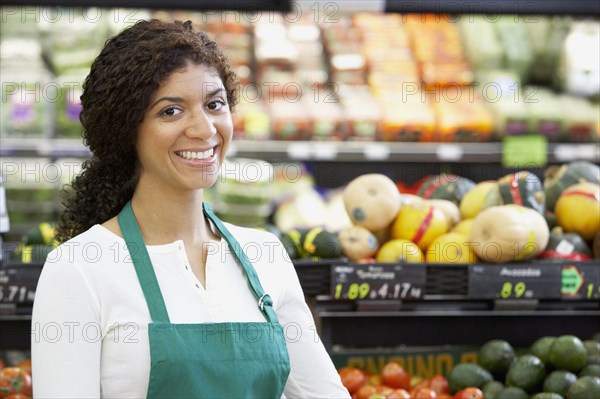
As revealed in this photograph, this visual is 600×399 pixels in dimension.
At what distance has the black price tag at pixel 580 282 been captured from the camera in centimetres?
248

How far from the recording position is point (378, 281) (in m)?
2.43

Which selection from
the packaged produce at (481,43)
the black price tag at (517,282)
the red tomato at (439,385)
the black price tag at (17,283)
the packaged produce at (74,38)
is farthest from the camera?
the packaged produce at (481,43)

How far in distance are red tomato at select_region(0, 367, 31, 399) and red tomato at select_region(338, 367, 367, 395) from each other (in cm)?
82

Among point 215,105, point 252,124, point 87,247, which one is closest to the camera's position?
point 87,247

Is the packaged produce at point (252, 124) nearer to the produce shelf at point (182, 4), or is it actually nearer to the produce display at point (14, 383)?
the produce shelf at point (182, 4)

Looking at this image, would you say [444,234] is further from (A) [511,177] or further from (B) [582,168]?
(B) [582,168]

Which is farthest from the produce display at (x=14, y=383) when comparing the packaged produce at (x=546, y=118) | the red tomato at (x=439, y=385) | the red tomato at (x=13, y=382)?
the packaged produce at (x=546, y=118)

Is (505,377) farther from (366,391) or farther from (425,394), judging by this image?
(366,391)

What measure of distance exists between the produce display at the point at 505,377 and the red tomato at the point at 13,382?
82 centimetres

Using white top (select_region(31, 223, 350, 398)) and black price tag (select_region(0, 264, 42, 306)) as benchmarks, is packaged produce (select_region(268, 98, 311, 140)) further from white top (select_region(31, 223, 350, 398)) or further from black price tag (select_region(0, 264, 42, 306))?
white top (select_region(31, 223, 350, 398))

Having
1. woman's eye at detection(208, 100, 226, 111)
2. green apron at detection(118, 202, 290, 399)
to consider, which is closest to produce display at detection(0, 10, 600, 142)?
woman's eye at detection(208, 100, 226, 111)

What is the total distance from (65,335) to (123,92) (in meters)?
0.42

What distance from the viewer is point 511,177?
273cm

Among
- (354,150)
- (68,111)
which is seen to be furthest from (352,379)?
(68,111)
